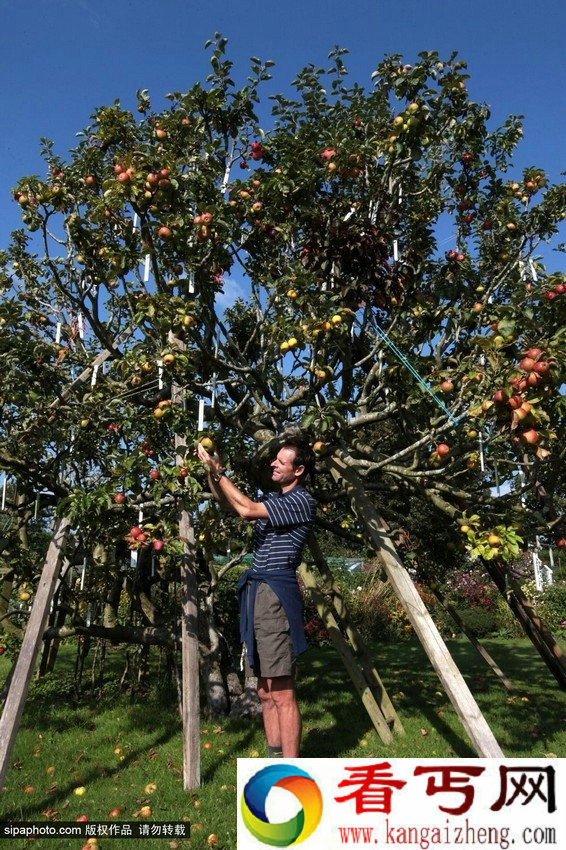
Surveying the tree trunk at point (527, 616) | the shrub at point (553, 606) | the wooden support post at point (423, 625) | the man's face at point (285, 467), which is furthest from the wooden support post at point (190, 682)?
the shrub at point (553, 606)

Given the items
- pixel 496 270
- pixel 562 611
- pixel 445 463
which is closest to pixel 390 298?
pixel 445 463

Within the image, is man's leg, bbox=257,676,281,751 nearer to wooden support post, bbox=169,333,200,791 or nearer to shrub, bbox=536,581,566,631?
wooden support post, bbox=169,333,200,791

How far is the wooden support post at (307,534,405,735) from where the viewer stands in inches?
221

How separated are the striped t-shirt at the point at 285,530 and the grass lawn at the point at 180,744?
1.52 metres

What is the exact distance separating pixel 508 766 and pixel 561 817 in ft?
0.94

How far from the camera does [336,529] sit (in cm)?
633

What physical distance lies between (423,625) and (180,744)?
2.39 meters

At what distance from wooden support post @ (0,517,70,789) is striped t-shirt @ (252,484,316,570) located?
155cm

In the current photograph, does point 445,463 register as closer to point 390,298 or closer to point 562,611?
point 390,298

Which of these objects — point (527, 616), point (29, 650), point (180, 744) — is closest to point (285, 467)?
point (29, 650)

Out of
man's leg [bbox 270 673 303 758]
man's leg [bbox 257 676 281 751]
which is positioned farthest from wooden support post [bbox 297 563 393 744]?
man's leg [bbox 270 673 303 758]

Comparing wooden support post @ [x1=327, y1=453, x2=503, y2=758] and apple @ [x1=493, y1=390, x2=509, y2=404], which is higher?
apple @ [x1=493, y1=390, x2=509, y2=404]

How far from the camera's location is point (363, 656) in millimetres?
5797

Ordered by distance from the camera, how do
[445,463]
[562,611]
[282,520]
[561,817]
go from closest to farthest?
[561,817], [282,520], [445,463], [562,611]
